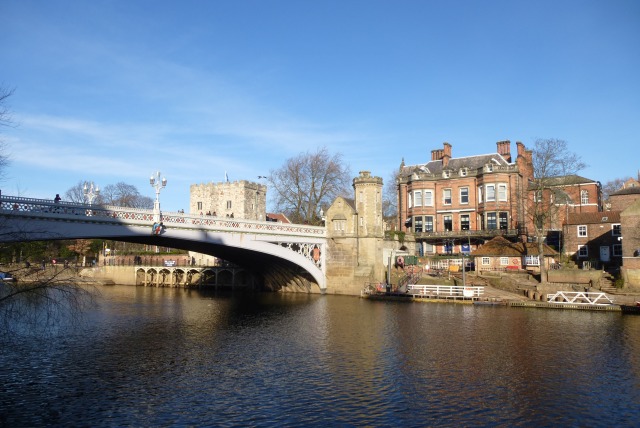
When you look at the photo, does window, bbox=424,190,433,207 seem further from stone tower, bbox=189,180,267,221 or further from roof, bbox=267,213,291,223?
roof, bbox=267,213,291,223

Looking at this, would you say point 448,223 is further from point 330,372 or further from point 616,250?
point 330,372

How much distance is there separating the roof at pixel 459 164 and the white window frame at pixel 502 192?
2.52 m

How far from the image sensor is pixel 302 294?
50.5m

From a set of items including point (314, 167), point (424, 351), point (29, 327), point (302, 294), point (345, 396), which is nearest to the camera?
point (345, 396)

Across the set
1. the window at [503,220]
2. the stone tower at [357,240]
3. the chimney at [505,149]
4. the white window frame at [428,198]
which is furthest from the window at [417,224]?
the stone tower at [357,240]

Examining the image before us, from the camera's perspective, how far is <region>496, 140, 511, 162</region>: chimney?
6088 centimetres

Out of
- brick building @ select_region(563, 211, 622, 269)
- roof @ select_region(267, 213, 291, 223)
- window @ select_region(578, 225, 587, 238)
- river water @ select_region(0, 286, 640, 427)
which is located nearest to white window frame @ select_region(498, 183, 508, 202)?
brick building @ select_region(563, 211, 622, 269)

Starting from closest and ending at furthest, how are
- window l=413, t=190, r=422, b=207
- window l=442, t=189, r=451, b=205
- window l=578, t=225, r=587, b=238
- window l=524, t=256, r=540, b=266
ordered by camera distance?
window l=524, t=256, r=540, b=266 → window l=578, t=225, r=587, b=238 → window l=442, t=189, r=451, b=205 → window l=413, t=190, r=422, b=207

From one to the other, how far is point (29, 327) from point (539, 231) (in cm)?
3748

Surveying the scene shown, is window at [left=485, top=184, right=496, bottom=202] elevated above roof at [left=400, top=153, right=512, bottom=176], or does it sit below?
below

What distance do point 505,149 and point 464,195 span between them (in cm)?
711

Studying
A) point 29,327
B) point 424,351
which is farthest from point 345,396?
point 29,327

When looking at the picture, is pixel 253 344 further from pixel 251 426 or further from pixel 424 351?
pixel 251 426

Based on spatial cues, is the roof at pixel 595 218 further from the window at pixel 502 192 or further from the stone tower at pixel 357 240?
the stone tower at pixel 357 240
